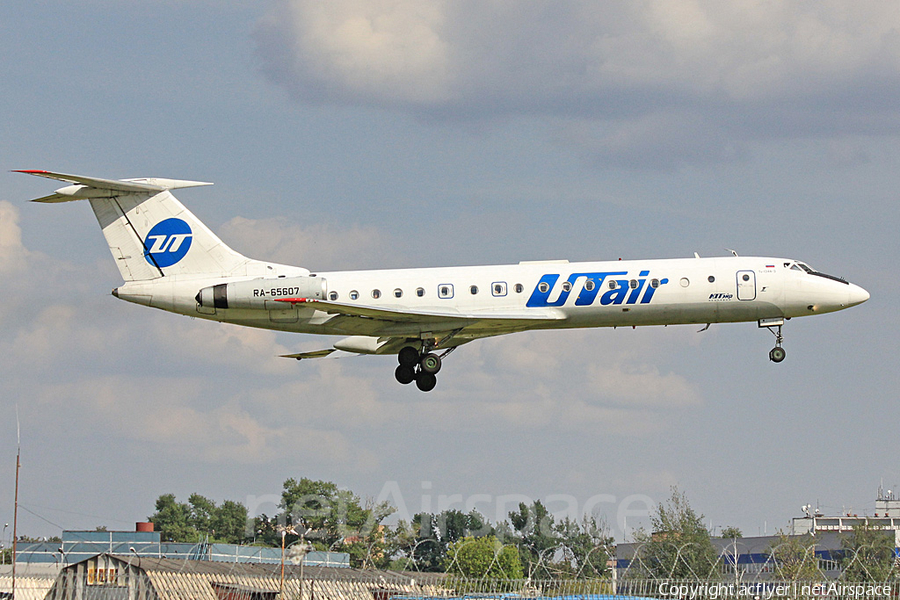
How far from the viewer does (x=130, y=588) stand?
1596 inches

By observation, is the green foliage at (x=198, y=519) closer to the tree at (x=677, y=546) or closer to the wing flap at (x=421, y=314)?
the tree at (x=677, y=546)

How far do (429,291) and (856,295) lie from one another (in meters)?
14.3

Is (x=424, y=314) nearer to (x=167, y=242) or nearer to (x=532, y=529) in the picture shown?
(x=167, y=242)

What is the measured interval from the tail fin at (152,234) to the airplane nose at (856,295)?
811 inches

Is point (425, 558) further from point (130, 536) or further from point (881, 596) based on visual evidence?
point (881, 596)

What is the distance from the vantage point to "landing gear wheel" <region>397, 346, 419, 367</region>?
39.6 metres

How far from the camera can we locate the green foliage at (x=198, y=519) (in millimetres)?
125750

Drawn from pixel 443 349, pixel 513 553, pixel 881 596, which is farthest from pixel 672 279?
pixel 513 553

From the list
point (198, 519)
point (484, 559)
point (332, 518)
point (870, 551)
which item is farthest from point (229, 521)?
point (870, 551)

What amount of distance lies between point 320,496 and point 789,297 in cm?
7474

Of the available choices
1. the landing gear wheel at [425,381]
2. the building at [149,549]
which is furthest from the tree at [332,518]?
the landing gear wheel at [425,381]

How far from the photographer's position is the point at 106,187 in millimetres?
39812

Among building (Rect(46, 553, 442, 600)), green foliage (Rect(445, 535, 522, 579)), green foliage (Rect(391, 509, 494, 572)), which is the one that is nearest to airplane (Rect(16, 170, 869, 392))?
building (Rect(46, 553, 442, 600))
